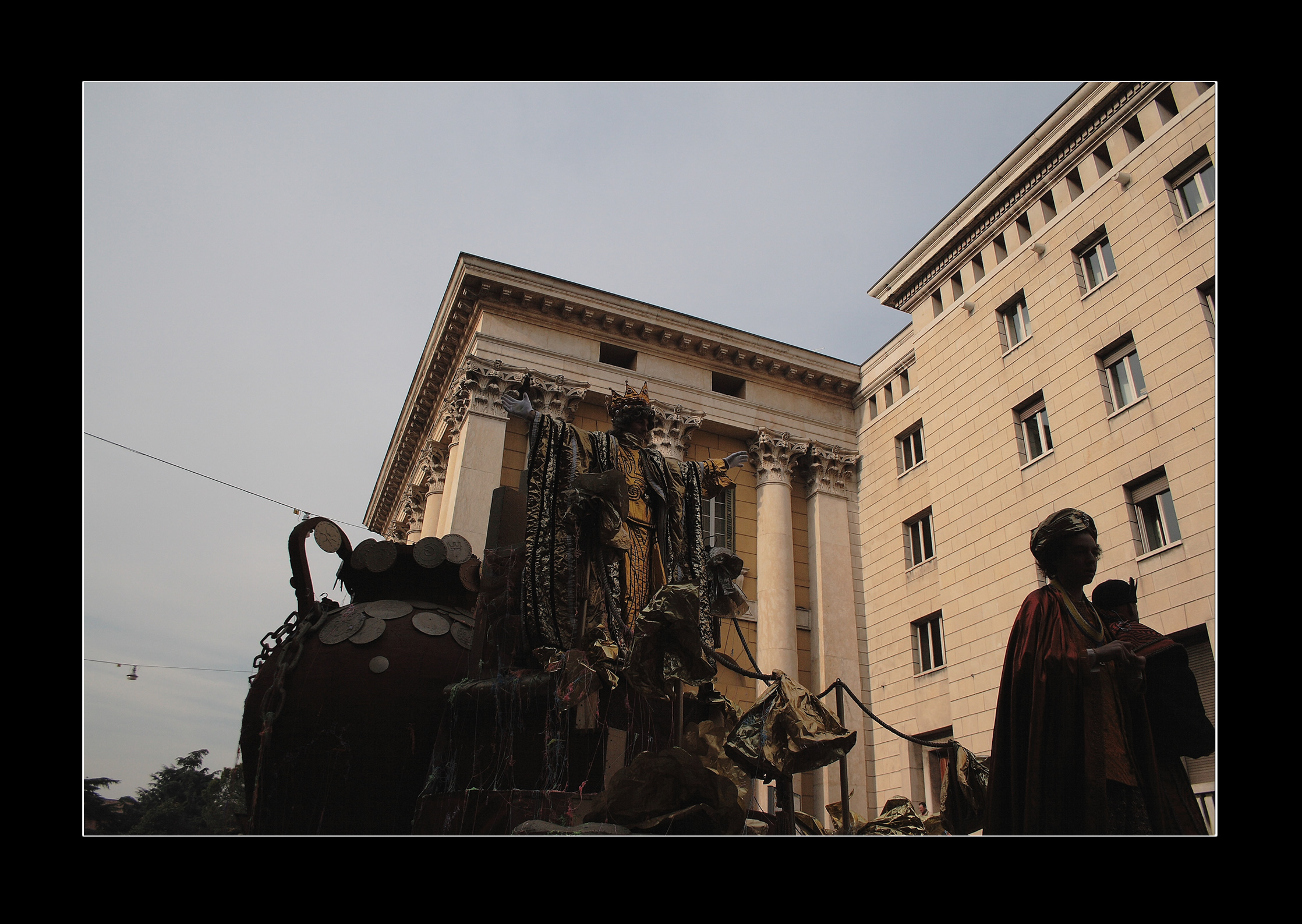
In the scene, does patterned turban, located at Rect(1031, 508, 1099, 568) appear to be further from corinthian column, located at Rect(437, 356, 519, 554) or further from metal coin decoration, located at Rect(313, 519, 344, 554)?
corinthian column, located at Rect(437, 356, 519, 554)

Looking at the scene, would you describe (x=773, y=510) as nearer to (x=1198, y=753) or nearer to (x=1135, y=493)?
(x=1135, y=493)

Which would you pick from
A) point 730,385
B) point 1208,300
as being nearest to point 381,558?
point 1208,300

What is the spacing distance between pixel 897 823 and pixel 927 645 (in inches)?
657

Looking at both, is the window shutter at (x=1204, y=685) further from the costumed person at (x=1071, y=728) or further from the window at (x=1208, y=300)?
the costumed person at (x=1071, y=728)

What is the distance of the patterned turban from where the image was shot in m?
6.27

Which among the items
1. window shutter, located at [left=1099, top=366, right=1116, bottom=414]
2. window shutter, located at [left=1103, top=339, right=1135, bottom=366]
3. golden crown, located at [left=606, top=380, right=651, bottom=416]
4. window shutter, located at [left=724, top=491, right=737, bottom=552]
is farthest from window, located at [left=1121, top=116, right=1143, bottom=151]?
golden crown, located at [left=606, top=380, right=651, bottom=416]

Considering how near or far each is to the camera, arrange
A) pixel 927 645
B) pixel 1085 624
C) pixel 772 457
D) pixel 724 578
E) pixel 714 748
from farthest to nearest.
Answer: pixel 772 457
pixel 927 645
pixel 724 578
pixel 714 748
pixel 1085 624

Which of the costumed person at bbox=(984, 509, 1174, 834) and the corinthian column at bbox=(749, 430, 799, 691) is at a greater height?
the corinthian column at bbox=(749, 430, 799, 691)

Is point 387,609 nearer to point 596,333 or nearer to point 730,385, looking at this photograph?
point 596,333

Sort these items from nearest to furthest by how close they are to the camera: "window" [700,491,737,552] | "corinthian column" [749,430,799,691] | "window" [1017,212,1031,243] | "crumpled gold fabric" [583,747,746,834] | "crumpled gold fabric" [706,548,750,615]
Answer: "crumpled gold fabric" [583,747,746,834]
"crumpled gold fabric" [706,548,750,615]
"window" [1017,212,1031,243]
"corinthian column" [749,430,799,691]
"window" [700,491,737,552]

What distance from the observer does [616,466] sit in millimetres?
7711

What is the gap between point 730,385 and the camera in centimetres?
2730

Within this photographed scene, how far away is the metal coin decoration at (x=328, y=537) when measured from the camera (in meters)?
8.09

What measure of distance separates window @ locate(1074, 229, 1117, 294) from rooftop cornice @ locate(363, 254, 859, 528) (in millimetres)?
9424
